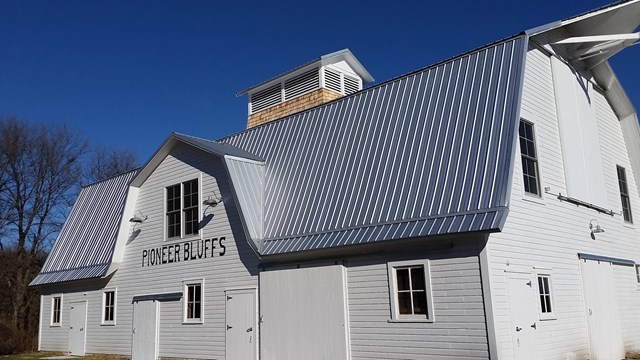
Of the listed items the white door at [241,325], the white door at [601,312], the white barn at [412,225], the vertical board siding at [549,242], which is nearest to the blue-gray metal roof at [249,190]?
the white barn at [412,225]

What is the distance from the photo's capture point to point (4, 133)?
3366 cm

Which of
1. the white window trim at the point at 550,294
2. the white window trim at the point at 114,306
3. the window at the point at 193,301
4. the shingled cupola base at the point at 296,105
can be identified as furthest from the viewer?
the shingled cupola base at the point at 296,105

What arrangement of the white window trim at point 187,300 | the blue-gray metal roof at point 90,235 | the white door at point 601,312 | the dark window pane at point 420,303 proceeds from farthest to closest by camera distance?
the blue-gray metal roof at point 90,235 → the white window trim at point 187,300 → the white door at point 601,312 → the dark window pane at point 420,303

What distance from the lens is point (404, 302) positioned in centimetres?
1117

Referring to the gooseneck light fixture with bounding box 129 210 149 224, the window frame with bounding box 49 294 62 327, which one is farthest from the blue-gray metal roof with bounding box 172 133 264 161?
the window frame with bounding box 49 294 62 327

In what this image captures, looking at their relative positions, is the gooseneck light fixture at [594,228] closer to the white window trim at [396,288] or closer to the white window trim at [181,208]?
the white window trim at [396,288]

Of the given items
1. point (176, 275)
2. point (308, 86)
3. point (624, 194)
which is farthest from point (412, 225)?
point (308, 86)

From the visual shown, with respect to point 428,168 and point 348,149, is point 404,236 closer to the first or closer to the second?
point 428,168

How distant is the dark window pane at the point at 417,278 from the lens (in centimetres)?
1093

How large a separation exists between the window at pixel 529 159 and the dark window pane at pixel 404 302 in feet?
10.8

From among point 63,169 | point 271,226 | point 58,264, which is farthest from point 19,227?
point 271,226

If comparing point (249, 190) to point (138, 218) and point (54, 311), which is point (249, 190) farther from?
point (54, 311)

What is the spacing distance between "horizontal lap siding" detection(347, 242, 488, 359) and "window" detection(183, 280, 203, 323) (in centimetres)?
527

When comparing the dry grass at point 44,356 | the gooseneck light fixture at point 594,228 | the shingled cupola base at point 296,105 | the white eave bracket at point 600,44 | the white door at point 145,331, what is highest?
the shingled cupola base at point 296,105
